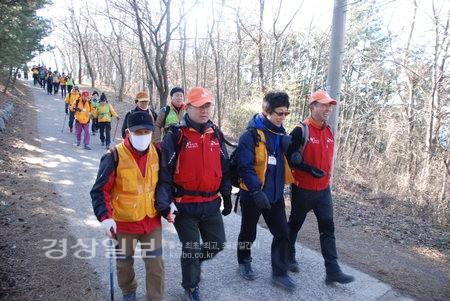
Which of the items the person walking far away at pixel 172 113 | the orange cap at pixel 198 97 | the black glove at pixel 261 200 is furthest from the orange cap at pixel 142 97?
the black glove at pixel 261 200

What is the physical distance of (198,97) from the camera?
3.33 m

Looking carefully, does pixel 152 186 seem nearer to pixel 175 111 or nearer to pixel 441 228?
pixel 175 111

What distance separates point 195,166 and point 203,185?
0.20 metres

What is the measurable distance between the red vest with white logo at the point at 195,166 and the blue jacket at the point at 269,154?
0.43 metres

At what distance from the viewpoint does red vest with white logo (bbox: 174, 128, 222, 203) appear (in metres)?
3.29

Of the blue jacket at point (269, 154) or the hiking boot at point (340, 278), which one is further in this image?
the hiking boot at point (340, 278)

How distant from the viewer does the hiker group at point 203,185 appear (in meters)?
3.08

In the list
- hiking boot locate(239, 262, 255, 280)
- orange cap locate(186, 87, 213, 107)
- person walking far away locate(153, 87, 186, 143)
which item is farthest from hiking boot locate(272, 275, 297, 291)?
person walking far away locate(153, 87, 186, 143)

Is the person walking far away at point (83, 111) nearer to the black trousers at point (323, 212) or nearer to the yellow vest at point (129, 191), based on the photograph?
the yellow vest at point (129, 191)

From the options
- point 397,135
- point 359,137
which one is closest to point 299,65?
point 359,137

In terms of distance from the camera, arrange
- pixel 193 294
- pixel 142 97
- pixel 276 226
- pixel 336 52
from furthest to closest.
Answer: pixel 142 97 < pixel 336 52 < pixel 276 226 < pixel 193 294

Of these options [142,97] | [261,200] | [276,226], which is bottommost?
[276,226]

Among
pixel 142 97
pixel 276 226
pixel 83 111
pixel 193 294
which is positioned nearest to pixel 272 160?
pixel 276 226

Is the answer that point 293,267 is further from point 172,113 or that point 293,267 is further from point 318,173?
point 172,113
